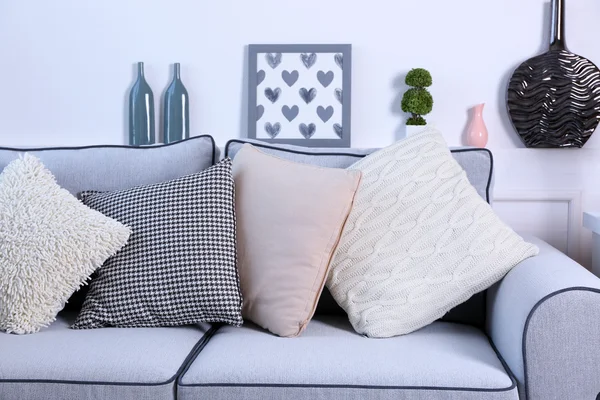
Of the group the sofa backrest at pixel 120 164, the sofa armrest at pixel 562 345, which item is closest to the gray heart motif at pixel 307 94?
the sofa backrest at pixel 120 164

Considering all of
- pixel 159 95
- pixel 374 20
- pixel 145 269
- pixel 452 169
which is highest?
pixel 374 20

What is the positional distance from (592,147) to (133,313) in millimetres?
1826

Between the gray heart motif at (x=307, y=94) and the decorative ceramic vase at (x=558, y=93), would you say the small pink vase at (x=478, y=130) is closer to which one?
the decorative ceramic vase at (x=558, y=93)

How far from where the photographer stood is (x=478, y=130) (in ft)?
8.64

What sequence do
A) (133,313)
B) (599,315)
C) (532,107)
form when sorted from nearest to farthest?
(599,315)
(133,313)
(532,107)

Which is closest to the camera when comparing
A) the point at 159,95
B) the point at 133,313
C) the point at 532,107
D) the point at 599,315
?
the point at 599,315

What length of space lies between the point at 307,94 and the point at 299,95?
0.03 m

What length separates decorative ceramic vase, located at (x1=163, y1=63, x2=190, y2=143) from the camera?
272cm

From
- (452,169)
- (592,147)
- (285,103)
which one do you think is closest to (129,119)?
(285,103)

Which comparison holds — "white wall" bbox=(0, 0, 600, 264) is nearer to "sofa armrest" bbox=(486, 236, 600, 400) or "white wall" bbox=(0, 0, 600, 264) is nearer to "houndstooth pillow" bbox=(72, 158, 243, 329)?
"houndstooth pillow" bbox=(72, 158, 243, 329)

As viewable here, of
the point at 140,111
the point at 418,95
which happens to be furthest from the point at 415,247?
the point at 140,111

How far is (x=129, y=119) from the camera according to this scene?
2744 millimetres

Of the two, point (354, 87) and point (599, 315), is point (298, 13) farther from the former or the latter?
point (599, 315)

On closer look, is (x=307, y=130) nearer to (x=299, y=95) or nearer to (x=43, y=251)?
(x=299, y=95)
